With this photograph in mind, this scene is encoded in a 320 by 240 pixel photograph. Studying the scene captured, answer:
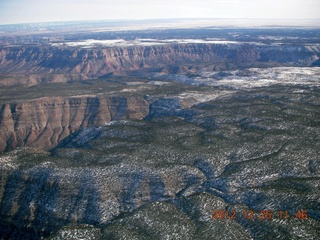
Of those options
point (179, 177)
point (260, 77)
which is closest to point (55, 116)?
point (179, 177)

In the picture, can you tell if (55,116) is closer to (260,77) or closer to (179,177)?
(179,177)
